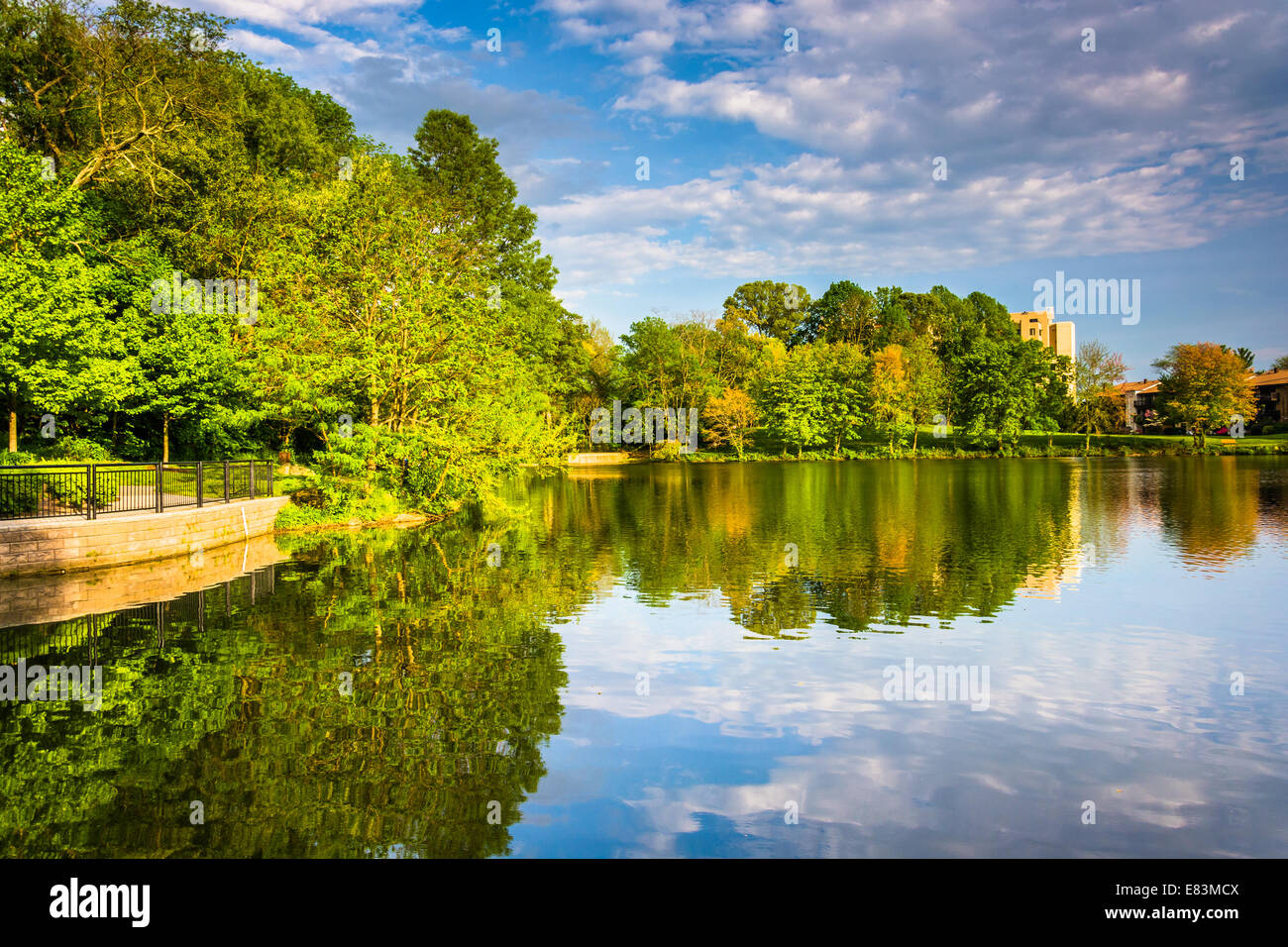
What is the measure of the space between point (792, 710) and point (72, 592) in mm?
13784

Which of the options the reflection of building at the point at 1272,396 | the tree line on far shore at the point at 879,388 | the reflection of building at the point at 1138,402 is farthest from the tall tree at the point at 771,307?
the reflection of building at the point at 1272,396

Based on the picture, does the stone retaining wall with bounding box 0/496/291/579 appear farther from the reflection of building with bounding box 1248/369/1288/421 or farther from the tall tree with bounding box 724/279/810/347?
the reflection of building with bounding box 1248/369/1288/421

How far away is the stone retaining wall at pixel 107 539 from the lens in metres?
16.4

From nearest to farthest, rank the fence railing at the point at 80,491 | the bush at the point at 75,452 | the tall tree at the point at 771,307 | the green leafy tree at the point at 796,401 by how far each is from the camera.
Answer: the fence railing at the point at 80,491
the bush at the point at 75,452
the green leafy tree at the point at 796,401
the tall tree at the point at 771,307

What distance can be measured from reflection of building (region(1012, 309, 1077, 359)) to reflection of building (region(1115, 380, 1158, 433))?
2438cm

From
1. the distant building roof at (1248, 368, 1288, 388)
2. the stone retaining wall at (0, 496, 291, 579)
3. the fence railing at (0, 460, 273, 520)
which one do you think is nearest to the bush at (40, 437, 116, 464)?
the fence railing at (0, 460, 273, 520)

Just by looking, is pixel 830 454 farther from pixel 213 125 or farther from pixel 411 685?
pixel 411 685

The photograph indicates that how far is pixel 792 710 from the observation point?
28.2ft

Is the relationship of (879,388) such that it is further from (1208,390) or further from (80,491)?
(80,491)

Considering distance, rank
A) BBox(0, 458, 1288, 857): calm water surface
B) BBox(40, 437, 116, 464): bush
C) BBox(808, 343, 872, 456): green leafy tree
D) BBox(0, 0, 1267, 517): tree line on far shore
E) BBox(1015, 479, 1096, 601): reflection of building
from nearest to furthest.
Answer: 1. BBox(0, 458, 1288, 857): calm water surface
2. BBox(1015, 479, 1096, 601): reflection of building
3. BBox(0, 0, 1267, 517): tree line on far shore
4. BBox(40, 437, 116, 464): bush
5. BBox(808, 343, 872, 456): green leafy tree

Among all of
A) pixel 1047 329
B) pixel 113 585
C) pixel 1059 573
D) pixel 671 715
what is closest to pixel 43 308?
pixel 113 585

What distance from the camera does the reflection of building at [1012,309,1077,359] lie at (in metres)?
161

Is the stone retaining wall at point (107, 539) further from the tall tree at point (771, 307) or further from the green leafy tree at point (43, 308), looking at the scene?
the tall tree at point (771, 307)

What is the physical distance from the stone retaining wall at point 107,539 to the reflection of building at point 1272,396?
121 metres
